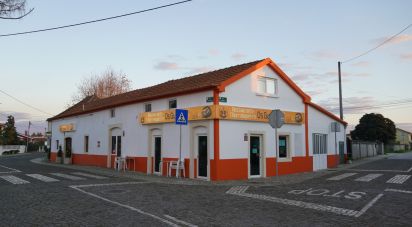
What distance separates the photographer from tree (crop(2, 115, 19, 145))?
2810 inches

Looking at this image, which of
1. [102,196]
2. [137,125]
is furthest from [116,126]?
[102,196]

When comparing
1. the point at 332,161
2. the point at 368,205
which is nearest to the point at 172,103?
the point at 368,205

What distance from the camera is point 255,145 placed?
1728cm

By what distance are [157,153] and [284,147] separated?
678 centimetres

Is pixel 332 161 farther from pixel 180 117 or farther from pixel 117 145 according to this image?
pixel 117 145

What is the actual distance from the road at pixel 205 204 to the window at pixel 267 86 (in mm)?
5896

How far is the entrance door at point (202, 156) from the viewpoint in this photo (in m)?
16.0

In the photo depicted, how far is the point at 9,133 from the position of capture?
237ft

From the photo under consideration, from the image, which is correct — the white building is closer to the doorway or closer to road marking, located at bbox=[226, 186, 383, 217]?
the doorway

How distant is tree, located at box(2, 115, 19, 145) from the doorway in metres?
63.4

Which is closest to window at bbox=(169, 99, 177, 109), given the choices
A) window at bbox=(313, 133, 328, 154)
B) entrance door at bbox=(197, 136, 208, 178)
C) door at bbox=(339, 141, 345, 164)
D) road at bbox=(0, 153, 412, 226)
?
entrance door at bbox=(197, 136, 208, 178)

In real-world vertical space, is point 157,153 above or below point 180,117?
below

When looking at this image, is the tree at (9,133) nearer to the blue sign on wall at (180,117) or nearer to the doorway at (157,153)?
the doorway at (157,153)

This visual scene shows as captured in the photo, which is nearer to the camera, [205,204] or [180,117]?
[205,204]
